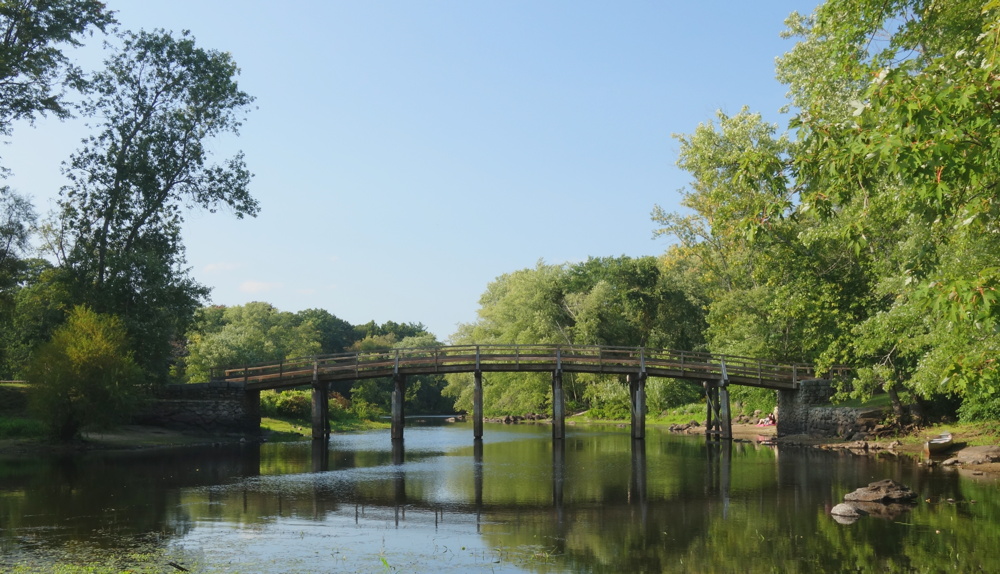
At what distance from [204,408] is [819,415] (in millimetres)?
26960

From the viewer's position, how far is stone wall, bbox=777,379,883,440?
31.7 meters

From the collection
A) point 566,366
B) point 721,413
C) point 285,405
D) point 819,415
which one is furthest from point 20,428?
point 819,415

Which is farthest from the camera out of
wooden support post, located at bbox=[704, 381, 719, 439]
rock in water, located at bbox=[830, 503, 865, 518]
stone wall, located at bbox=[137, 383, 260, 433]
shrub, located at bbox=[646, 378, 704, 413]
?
shrub, located at bbox=[646, 378, 704, 413]

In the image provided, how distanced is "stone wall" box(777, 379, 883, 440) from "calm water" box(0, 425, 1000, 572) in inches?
218

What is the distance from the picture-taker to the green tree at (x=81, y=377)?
28391 millimetres

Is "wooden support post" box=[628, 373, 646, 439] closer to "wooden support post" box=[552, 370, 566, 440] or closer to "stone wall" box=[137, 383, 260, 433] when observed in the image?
"wooden support post" box=[552, 370, 566, 440]

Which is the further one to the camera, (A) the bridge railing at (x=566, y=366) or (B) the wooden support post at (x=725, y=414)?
(B) the wooden support post at (x=725, y=414)

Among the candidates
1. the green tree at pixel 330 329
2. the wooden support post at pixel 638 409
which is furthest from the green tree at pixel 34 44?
the green tree at pixel 330 329

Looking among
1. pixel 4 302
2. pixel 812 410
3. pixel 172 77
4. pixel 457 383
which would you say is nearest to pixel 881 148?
pixel 812 410

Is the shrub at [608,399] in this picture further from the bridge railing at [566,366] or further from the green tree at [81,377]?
the green tree at [81,377]

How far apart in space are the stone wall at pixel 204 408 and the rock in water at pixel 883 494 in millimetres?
28732

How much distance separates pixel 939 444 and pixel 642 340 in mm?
30610

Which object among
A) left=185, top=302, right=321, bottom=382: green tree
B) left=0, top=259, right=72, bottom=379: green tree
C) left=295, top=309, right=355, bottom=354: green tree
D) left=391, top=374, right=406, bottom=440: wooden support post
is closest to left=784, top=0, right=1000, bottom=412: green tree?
left=391, top=374, right=406, bottom=440: wooden support post

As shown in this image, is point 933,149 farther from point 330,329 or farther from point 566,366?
point 330,329
